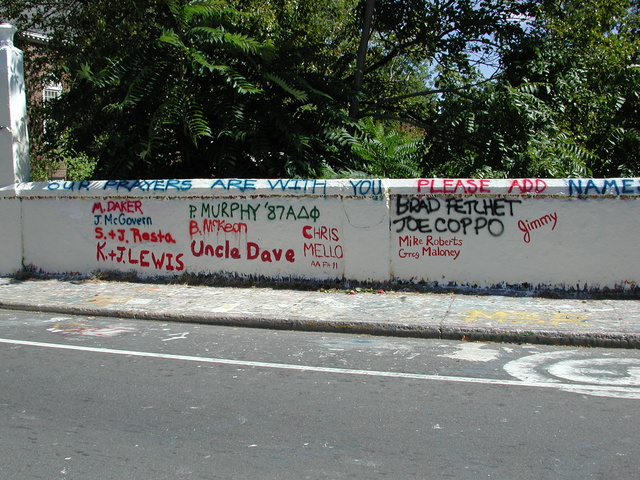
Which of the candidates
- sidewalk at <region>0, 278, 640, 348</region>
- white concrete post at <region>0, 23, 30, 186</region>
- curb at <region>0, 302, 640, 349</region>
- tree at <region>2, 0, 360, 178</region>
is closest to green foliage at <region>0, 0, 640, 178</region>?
tree at <region>2, 0, 360, 178</region>

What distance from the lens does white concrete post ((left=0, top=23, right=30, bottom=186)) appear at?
11.3 m

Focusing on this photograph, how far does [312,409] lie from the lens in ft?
17.0

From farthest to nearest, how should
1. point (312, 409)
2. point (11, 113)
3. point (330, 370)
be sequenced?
point (11, 113) → point (330, 370) → point (312, 409)

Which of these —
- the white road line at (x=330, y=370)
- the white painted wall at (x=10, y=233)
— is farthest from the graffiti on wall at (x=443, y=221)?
the white painted wall at (x=10, y=233)

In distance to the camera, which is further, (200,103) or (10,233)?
(200,103)

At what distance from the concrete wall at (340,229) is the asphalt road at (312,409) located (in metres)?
2.28

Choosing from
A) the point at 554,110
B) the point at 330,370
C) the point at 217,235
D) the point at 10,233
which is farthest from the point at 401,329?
the point at 10,233

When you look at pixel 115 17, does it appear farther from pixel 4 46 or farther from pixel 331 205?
pixel 331 205

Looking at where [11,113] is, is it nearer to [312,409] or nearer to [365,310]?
[365,310]

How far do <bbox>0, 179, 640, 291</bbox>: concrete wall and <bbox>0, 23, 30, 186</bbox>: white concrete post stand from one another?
395 millimetres

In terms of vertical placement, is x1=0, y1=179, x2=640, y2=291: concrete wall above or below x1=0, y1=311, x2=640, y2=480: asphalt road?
above

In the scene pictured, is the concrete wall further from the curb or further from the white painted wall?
the curb

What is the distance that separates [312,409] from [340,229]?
4.82 m

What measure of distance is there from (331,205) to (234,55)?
4.12 m
